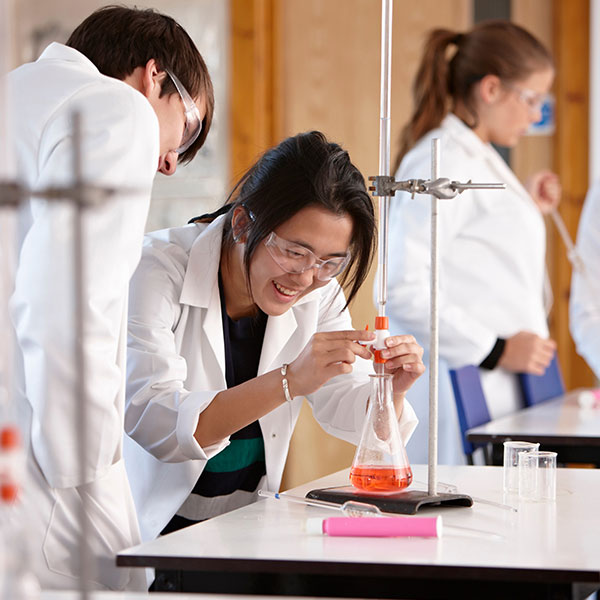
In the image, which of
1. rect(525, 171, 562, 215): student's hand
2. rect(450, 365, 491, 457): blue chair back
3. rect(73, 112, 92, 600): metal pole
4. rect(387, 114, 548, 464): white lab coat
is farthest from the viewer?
rect(525, 171, 562, 215): student's hand

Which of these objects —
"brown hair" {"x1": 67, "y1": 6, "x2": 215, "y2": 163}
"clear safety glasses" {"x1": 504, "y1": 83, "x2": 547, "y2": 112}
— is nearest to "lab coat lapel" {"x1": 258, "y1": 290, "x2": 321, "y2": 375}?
"brown hair" {"x1": 67, "y1": 6, "x2": 215, "y2": 163}

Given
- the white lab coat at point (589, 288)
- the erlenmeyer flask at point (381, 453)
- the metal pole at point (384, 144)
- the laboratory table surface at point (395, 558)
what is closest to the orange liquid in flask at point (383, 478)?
the erlenmeyer flask at point (381, 453)

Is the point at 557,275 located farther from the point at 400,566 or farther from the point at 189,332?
the point at 400,566

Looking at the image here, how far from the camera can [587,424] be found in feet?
7.59

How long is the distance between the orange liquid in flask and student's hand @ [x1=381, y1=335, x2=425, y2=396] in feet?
0.53

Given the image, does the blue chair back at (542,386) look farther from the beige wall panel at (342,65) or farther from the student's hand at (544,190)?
the beige wall panel at (342,65)

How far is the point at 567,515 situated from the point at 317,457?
279cm

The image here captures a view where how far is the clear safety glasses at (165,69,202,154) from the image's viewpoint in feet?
4.94

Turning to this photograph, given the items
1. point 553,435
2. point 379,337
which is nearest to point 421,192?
point 379,337

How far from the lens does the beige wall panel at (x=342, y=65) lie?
13.4ft

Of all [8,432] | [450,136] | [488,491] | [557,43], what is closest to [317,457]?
[450,136]

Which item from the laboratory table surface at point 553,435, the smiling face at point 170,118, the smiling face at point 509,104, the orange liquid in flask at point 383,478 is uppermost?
the smiling face at point 509,104

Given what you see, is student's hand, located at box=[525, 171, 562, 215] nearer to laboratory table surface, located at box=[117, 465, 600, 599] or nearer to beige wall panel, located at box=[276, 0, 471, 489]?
beige wall panel, located at box=[276, 0, 471, 489]

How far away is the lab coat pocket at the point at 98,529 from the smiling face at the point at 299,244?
44cm
